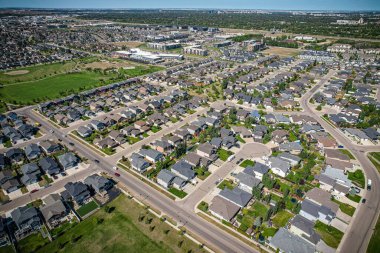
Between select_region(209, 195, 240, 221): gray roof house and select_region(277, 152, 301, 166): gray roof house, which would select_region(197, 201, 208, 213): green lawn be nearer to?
select_region(209, 195, 240, 221): gray roof house

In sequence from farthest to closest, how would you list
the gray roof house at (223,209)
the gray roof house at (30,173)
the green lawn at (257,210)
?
1. the gray roof house at (30,173)
2. the green lawn at (257,210)
3. the gray roof house at (223,209)

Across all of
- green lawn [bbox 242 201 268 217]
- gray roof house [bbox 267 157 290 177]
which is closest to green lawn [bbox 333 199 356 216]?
gray roof house [bbox 267 157 290 177]

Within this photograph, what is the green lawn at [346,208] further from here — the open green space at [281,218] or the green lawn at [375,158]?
the green lawn at [375,158]

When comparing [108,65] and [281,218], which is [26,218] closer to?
[281,218]

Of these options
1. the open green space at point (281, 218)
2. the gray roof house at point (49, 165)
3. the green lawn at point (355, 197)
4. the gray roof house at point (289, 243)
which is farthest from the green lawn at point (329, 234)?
the gray roof house at point (49, 165)

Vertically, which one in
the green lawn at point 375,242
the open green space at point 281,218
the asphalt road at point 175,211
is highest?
the green lawn at point 375,242

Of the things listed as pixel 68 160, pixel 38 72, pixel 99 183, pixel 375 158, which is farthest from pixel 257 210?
pixel 38 72

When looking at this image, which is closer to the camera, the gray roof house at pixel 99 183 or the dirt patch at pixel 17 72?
the gray roof house at pixel 99 183
